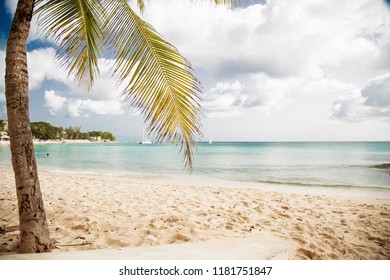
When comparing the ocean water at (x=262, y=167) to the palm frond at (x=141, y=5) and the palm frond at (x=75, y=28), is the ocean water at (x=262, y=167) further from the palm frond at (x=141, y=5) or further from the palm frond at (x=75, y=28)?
the palm frond at (x=141, y=5)

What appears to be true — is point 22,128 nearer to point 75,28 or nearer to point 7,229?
point 75,28

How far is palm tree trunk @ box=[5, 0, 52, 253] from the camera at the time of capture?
204 centimetres

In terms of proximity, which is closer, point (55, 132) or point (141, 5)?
point (141, 5)

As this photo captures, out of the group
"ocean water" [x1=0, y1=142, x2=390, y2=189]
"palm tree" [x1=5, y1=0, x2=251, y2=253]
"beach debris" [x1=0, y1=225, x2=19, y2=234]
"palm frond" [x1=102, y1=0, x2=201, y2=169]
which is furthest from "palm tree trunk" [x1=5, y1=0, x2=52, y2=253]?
"ocean water" [x1=0, y1=142, x2=390, y2=189]

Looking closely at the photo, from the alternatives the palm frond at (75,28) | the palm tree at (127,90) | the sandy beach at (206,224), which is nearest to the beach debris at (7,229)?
the sandy beach at (206,224)

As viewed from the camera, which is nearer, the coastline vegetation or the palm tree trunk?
the palm tree trunk

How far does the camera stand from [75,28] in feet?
8.60

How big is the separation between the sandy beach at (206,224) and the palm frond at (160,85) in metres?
1.28

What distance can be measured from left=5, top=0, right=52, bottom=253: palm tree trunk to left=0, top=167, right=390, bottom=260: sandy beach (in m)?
0.33

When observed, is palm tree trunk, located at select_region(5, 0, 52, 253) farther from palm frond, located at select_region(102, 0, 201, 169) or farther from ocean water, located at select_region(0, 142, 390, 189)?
ocean water, located at select_region(0, 142, 390, 189)

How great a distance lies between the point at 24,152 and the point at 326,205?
534 cm

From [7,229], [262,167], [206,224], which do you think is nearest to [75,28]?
[7,229]

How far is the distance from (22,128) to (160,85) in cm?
122
